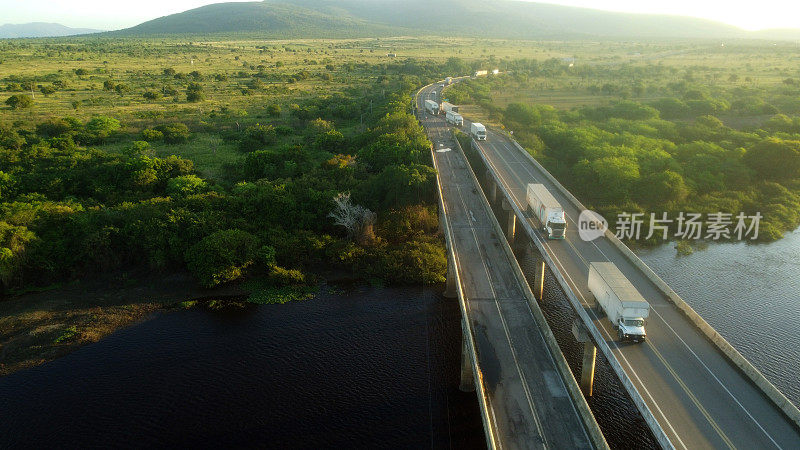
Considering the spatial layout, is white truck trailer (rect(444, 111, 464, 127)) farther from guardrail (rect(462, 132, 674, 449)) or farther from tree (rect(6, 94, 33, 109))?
tree (rect(6, 94, 33, 109))

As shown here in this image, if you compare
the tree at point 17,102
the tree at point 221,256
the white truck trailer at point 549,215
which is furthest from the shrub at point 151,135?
the white truck trailer at point 549,215

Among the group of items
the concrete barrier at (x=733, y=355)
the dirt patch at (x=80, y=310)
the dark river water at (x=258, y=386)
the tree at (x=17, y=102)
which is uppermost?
the tree at (x=17, y=102)

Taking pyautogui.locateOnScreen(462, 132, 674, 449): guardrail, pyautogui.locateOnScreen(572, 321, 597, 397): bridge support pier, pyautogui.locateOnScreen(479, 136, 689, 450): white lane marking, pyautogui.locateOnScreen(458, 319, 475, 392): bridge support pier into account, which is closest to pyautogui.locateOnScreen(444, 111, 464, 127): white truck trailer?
pyautogui.locateOnScreen(462, 132, 674, 449): guardrail

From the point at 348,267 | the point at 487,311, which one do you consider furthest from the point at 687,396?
the point at 348,267

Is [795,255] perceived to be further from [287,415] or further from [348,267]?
[287,415]

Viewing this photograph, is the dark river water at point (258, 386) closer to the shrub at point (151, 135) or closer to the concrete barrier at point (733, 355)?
the concrete barrier at point (733, 355)

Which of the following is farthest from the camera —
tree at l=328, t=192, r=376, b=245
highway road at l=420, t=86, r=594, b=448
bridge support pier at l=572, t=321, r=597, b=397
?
tree at l=328, t=192, r=376, b=245

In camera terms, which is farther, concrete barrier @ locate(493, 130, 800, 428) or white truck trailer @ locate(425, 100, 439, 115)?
white truck trailer @ locate(425, 100, 439, 115)
